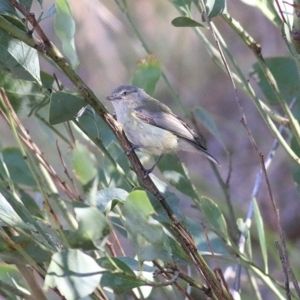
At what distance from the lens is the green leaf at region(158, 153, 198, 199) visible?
1.29 meters

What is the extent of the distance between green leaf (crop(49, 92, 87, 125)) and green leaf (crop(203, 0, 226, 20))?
336mm

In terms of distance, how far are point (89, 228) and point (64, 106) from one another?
28cm

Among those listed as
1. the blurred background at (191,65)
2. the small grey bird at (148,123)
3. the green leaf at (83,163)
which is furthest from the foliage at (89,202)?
the blurred background at (191,65)

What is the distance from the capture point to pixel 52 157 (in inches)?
131

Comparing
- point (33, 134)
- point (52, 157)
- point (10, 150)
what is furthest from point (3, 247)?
point (33, 134)

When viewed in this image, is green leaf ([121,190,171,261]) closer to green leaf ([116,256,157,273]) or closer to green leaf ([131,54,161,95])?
green leaf ([116,256,157,273])

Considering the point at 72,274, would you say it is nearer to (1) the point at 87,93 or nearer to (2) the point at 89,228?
(2) the point at 89,228

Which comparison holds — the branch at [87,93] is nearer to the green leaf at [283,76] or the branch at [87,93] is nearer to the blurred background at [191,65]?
the green leaf at [283,76]

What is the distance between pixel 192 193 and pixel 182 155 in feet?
9.45

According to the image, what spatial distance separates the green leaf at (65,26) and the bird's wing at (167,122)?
1.12 m

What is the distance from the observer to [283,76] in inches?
56.8

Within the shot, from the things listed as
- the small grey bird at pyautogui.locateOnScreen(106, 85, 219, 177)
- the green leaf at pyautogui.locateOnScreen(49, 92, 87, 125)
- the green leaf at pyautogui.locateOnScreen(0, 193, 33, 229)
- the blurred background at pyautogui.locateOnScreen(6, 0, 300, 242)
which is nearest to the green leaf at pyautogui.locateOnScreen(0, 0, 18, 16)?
the green leaf at pyautogui.locateOnScreen(49, 92, 87, 125)

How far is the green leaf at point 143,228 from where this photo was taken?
704 mm

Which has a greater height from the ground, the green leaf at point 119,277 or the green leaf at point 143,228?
the green leaf at point 143,228
